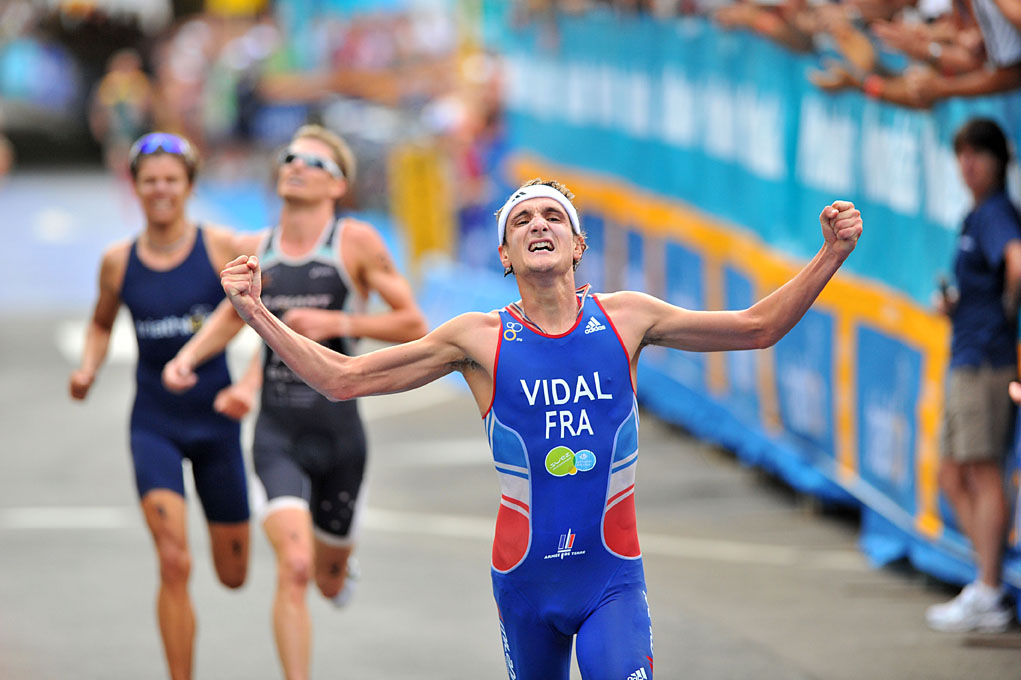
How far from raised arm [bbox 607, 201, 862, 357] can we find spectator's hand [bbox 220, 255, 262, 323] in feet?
3.87

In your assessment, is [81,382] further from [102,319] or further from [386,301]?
[386,301]

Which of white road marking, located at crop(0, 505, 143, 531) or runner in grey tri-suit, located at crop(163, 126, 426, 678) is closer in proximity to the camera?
runner in grey tri-suit, located at crop(163, 126, 426, 678)

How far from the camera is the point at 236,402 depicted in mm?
6656

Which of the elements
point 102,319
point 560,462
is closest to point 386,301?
point 102,319

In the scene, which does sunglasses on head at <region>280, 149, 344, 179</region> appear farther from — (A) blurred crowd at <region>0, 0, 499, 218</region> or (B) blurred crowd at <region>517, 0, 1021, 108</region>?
(A) blurred crowd at <region>0, 0, 499, 218</region>

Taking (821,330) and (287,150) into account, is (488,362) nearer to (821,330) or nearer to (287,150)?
(287,150)

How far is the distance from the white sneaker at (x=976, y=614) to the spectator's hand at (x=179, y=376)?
3.94 m

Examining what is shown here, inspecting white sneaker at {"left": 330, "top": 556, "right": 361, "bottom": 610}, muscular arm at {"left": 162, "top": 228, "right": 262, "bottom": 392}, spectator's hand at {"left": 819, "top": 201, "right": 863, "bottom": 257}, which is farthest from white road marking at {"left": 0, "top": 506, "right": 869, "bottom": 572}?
spectator's hand at {"left": 819, "top": 201, "right": 863, "bottom": 257}

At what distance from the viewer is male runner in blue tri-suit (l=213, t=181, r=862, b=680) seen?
4961 millimetres

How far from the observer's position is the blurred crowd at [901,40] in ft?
25.0

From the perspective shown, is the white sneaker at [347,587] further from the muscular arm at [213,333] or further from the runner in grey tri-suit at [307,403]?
the muscular arm at [213,333]

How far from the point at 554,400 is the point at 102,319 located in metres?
3.18

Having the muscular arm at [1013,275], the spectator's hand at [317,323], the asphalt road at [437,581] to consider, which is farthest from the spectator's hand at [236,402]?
the muscular arm at [1013,275]

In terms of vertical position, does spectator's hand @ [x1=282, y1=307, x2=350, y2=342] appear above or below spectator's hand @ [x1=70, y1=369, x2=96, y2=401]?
above
